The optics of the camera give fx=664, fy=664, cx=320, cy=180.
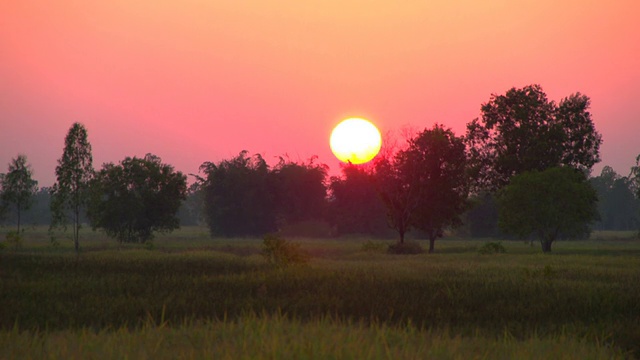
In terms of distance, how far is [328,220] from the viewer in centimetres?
11319

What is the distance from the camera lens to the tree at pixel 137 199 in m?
68.0

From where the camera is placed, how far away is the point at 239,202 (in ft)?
363

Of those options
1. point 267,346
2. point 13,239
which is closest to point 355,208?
point 13,239

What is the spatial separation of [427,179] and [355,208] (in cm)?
4759

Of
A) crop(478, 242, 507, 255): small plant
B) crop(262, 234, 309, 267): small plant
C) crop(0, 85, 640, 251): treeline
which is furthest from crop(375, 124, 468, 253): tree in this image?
crop(262, 234, 309, 267): small plant

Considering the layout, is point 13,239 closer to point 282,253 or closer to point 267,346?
point 282,253

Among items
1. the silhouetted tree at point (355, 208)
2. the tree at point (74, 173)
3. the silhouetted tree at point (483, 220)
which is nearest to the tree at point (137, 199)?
the tree at point (74, 173)

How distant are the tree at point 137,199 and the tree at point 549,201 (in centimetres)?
3420

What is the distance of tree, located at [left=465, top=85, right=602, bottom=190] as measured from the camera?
6638 cm

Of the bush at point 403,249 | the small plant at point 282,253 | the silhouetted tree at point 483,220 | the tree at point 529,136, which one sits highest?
the tree at point 529,136

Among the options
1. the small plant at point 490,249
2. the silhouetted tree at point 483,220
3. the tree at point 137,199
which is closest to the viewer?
the small plant at point 490,249

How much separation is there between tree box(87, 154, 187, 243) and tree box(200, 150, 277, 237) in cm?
3898

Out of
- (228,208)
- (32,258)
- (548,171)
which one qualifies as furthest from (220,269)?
(228,208)

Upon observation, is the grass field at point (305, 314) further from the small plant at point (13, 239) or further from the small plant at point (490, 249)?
the small plant at point (490, 249)
